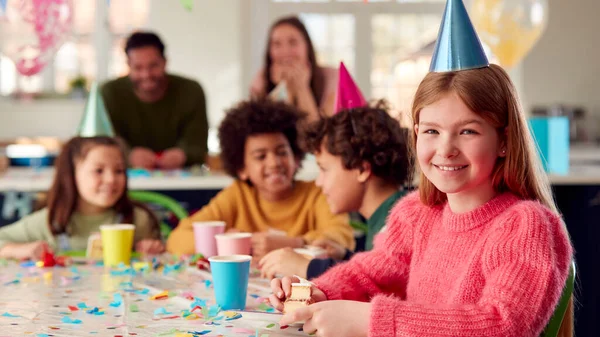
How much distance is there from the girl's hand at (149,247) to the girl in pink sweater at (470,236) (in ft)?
2.68

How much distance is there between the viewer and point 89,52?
7547 millimetres

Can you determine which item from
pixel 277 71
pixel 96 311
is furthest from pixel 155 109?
pixel 96 311

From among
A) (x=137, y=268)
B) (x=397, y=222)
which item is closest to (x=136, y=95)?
(x=137, y=268)

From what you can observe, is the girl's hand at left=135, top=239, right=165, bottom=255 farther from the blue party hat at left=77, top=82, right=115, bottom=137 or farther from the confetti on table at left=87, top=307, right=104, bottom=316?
the confetti on table at left=87, top=307, right=104, bottom=316

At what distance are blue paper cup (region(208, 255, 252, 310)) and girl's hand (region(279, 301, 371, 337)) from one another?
22 centimetres

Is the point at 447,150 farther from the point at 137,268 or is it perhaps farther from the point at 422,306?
the point at 137,268

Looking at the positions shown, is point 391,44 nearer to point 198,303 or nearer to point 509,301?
point 198,303

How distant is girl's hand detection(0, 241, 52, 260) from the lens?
1.87m

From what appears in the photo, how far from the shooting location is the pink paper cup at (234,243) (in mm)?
1684

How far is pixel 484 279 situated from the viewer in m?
1.10

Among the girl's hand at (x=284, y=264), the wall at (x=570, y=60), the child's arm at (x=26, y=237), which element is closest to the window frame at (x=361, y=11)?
the wall at (x=570, y=60)

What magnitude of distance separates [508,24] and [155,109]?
1795 mm

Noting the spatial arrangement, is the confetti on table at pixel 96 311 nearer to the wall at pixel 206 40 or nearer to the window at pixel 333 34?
the wall at pixel 206 40

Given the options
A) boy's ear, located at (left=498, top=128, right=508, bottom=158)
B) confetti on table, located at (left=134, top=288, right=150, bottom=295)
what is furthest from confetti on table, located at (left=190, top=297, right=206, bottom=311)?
boy's ear, located at (left=498, top=128, right=508, bottom=158)
